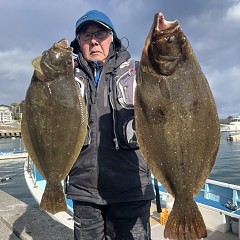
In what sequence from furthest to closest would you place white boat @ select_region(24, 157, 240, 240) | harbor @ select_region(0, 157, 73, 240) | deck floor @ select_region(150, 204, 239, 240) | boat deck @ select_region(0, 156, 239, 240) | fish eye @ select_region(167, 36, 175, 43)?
white boat @ select_region(24, 157, 240, 240) → deck floor @ select_region(150, 204, 239, 240) → boat deck @ select_region(0, 156, 239, 240) → harbor @ select_region(0, 157, 73, 240) → fish eye @ select_region(167, 36, 175, 43)

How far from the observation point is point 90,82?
3158mm

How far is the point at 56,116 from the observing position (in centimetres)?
268

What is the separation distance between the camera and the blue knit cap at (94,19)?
10.1ft

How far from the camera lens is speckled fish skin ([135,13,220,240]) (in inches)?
93.7

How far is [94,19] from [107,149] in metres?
1.28

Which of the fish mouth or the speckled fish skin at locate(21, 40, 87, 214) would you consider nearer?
the fish mouth

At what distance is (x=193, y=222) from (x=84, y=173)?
118 cm

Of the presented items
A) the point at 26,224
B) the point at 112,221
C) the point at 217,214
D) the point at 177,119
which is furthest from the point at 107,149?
the point at 217,214

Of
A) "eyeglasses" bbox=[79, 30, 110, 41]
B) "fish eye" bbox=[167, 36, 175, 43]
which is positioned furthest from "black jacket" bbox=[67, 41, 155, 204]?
"fish eye" bbox=[167, 36, 175, 43]

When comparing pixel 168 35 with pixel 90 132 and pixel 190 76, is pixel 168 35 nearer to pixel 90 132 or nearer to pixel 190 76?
pixel 190 76

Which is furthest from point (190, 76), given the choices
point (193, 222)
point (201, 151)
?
point (193, 222)

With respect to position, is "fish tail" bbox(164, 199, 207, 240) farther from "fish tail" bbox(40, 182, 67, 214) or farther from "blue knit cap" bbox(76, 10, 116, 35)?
"blue knit cap" bbox(76, 10, 116, 35)

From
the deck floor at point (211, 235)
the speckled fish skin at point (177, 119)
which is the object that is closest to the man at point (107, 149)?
the speckled fish skin at point (177, 119)

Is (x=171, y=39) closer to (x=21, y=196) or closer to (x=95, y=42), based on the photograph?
(x=95, y=42)
